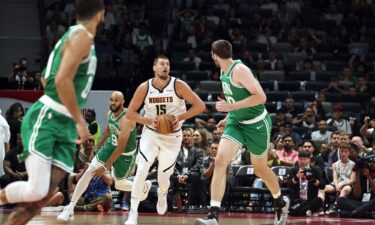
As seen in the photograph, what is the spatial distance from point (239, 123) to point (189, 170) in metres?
5.33

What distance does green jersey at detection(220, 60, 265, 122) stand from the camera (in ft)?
32.2

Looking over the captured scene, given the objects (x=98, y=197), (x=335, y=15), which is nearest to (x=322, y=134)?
(x=98, y=197)

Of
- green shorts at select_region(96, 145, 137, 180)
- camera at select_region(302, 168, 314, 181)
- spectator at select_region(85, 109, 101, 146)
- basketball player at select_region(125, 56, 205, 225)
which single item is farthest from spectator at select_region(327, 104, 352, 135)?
basketball player at select_region(125, 56, 205, 225)

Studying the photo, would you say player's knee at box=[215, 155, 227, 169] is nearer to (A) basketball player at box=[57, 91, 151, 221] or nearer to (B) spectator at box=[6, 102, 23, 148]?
(A) basketball player at box=[57, 91, 151, 221]

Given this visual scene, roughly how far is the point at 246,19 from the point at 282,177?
8.03 m

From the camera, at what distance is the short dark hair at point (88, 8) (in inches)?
258

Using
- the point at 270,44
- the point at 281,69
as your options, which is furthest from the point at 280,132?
the point at 270,44

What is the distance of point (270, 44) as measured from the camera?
2102cm

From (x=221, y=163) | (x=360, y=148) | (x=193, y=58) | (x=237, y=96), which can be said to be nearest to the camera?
(x=221, y=163)

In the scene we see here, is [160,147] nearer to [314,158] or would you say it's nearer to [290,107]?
[314,158]

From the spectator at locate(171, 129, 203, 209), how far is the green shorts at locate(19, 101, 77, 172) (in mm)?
8326

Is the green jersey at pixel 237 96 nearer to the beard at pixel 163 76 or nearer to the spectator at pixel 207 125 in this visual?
the beard at pixel 163 76

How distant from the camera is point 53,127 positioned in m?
6.53

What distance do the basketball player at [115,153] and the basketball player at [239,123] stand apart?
2097mm
